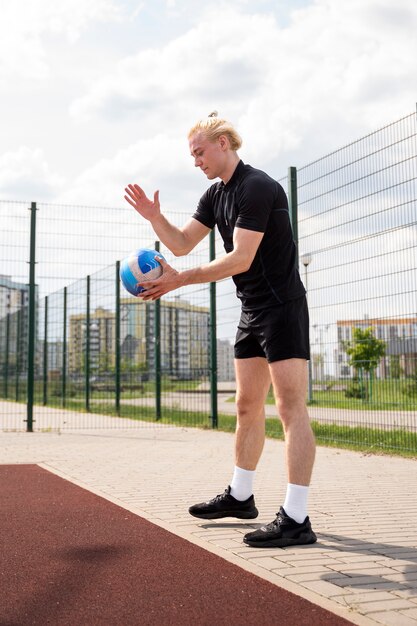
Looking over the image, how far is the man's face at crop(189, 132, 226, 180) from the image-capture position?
4332 mm

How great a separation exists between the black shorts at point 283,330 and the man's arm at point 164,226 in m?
0.78

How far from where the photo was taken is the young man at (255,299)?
3912 millimetres

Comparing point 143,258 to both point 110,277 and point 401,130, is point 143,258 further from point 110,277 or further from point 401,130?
point 110,277

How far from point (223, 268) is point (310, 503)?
216 cm

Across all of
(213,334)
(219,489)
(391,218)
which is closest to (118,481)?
(219,489)

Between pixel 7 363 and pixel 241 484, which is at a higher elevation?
pixel 7 363

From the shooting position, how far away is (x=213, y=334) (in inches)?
488

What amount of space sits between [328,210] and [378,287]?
1491mm

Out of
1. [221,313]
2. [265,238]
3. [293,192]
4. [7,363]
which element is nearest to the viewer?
[265,238]

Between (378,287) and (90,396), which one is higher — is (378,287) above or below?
above

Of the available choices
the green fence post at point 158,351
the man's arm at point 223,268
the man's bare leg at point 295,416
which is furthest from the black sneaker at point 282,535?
the green fence post at point 158,351

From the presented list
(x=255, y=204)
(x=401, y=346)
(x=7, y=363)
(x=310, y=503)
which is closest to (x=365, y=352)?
(x=401, y=346)

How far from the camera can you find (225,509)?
4508mm

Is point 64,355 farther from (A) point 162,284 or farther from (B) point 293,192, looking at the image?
(A) point 162,284
